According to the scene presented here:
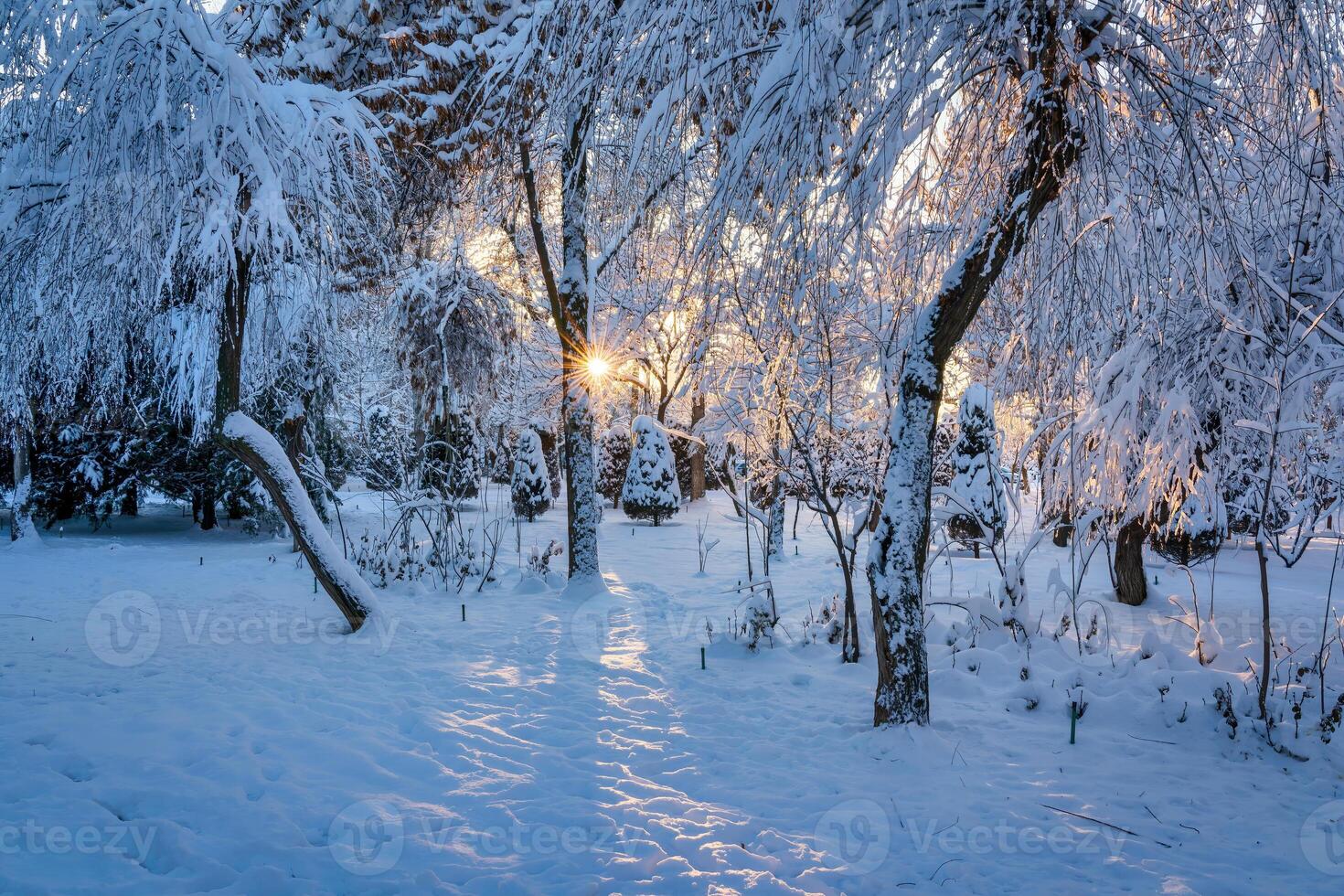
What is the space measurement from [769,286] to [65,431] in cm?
1540

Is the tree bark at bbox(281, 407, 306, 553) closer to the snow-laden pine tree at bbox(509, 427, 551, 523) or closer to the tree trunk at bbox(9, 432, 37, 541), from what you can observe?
the tree trunk at bbox(9, 432, 37, 541)

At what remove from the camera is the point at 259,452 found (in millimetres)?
5840

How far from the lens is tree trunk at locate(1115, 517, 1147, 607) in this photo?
8.33 m

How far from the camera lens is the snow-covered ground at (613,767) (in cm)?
288

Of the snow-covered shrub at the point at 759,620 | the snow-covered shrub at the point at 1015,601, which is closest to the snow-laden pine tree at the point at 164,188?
the snow-covered shrub at the point at 759,620

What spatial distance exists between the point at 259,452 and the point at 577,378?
363cm

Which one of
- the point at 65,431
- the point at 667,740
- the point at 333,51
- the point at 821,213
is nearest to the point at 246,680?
the point at 667,740

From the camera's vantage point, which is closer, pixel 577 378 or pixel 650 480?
pixel 577 378

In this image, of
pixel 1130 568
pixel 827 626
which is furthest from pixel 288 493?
pixel 1130 568

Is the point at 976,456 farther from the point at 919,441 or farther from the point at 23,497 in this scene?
the point at 23,497

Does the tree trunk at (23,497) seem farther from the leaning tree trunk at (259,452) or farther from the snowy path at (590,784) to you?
the snowy path at (590,784)

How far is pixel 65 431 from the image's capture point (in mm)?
13164

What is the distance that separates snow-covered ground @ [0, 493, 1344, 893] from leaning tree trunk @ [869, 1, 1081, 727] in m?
0.40

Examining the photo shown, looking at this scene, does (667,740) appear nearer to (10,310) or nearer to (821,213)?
(821,213)
